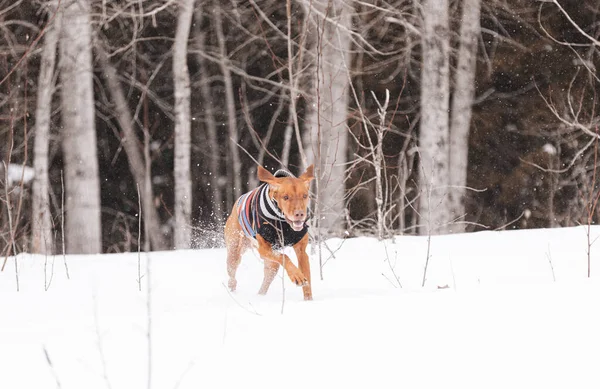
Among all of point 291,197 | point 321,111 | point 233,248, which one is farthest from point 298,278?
point 321,111

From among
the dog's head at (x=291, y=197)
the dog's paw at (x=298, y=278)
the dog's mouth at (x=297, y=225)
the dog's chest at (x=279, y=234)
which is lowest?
Result: the dog's paw at (x=298, y=278)

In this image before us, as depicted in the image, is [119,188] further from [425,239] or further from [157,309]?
[157,309]

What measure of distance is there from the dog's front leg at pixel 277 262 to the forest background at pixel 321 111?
6.47 ft

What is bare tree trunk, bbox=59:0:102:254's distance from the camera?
10133 millimetres

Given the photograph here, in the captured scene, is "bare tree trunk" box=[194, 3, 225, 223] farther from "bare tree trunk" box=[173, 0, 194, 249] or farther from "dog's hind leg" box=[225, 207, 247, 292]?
"dog's hind leg" box=[225, 207, 247, 292]

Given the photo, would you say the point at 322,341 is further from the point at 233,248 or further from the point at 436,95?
the point at 436,95

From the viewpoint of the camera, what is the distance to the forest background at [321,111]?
9812 millimetres

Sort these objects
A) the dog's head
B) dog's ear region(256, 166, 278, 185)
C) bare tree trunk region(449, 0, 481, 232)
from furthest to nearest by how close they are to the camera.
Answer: bare tree trunk region(449, 0, 481, 232) → dog's ear region(256, 166, 278, 185) → the dog's head

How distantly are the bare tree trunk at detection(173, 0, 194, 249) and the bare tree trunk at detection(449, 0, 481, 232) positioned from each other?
14.6ft

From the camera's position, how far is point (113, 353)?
Answer: 317cm

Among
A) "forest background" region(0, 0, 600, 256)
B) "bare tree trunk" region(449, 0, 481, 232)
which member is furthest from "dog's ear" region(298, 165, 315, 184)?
"bare tree trunk" region(449, 0, 481, 232)

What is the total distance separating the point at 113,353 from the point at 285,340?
76 centimetres

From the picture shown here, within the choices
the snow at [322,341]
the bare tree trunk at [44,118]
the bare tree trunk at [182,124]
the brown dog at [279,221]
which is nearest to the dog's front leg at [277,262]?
the brown dog at [279,221]

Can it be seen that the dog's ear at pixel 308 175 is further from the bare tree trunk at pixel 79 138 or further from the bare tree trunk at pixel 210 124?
the bare tree trunk at pixel 210 124
